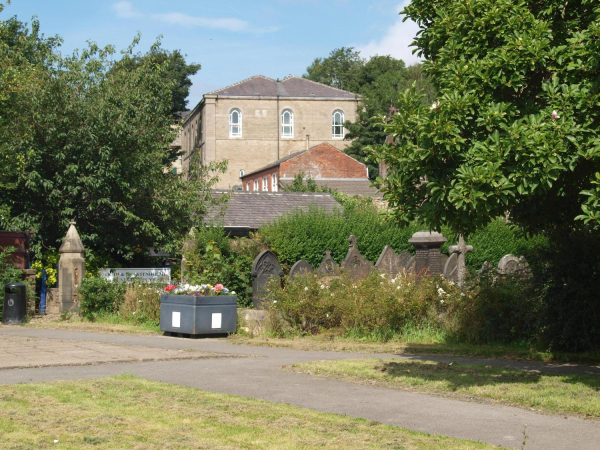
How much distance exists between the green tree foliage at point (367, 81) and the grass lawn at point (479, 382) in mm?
34495

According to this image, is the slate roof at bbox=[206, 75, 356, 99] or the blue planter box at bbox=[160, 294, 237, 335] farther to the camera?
the slate roof at bbox=[206, 75, 356, 99]

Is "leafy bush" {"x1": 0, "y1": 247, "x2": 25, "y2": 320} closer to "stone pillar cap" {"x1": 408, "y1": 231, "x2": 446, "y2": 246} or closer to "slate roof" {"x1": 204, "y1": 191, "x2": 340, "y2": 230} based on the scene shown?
"slate roof" {"x1": 204, "y1": 191, "x2": 340, "y2": 230}

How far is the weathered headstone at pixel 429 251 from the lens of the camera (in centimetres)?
2000

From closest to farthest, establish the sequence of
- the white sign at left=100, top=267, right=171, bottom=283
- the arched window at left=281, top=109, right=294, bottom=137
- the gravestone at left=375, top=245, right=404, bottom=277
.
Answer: the white sign at left=100, top=267, right=171, bottom=283, the gravestone at left=375, top=245, right=404, bottom=277, the arched window at left=281, top=109, right=294, bottom=137

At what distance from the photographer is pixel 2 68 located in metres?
21.3

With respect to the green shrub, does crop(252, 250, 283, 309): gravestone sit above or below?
above

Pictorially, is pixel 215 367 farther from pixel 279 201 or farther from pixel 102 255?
pixel 279 201

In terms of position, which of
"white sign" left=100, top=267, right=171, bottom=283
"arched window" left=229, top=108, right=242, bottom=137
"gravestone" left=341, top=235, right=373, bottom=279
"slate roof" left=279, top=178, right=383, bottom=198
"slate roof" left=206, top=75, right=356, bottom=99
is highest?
"slate roof" left=206, top=75, right=356, bottom=99

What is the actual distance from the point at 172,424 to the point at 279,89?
6338 cm

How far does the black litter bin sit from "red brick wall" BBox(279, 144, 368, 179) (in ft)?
125

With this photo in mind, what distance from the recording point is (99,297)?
1875cm

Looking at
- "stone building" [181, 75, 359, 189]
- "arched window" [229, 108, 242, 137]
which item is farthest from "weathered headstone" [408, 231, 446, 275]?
"arched window" [229, 108, 242, 137]

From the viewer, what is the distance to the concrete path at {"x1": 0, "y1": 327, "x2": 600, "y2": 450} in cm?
646

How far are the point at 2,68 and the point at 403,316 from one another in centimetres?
1457
